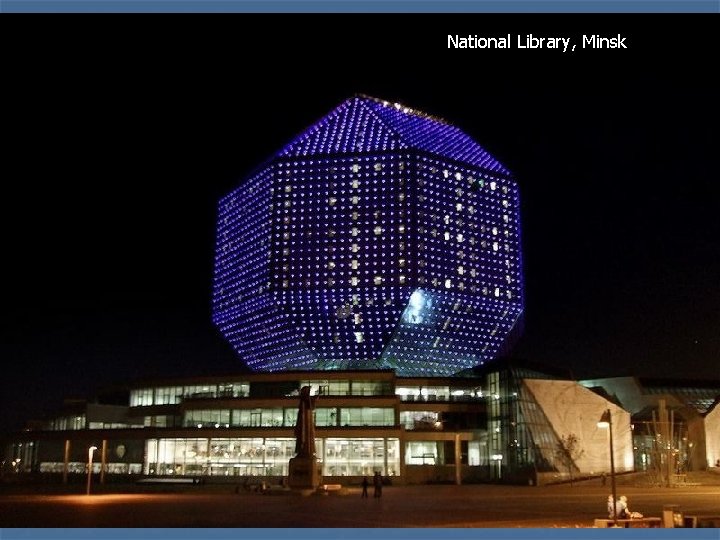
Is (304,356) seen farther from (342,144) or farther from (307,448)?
(307,448)

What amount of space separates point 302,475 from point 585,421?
144 feet

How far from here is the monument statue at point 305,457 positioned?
1951 inches

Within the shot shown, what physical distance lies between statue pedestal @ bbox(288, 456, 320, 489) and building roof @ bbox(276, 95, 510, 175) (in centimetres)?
7271

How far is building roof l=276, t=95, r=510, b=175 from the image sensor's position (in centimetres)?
11862

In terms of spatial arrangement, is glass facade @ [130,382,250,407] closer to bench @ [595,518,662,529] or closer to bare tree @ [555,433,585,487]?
bare tree @ [555,433,585,487]

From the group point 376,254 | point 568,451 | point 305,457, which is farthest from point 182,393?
point 305,457

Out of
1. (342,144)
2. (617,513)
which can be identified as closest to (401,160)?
(342,144)

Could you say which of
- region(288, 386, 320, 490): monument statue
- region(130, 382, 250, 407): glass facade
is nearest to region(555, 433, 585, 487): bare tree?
region(130, 382, 250, 407): glass facade

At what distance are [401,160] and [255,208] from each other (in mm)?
22841

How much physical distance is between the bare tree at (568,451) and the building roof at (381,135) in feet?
164

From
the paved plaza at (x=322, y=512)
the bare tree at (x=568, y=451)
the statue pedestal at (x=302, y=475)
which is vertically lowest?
→ the paved plaza at (x=322, y=512)

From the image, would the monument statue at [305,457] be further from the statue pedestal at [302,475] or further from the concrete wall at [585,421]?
the concrete wall at [585,421]

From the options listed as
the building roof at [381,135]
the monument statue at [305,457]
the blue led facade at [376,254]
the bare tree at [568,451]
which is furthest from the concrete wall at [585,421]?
the building roof at [381,135]

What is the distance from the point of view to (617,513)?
27.5 metres
